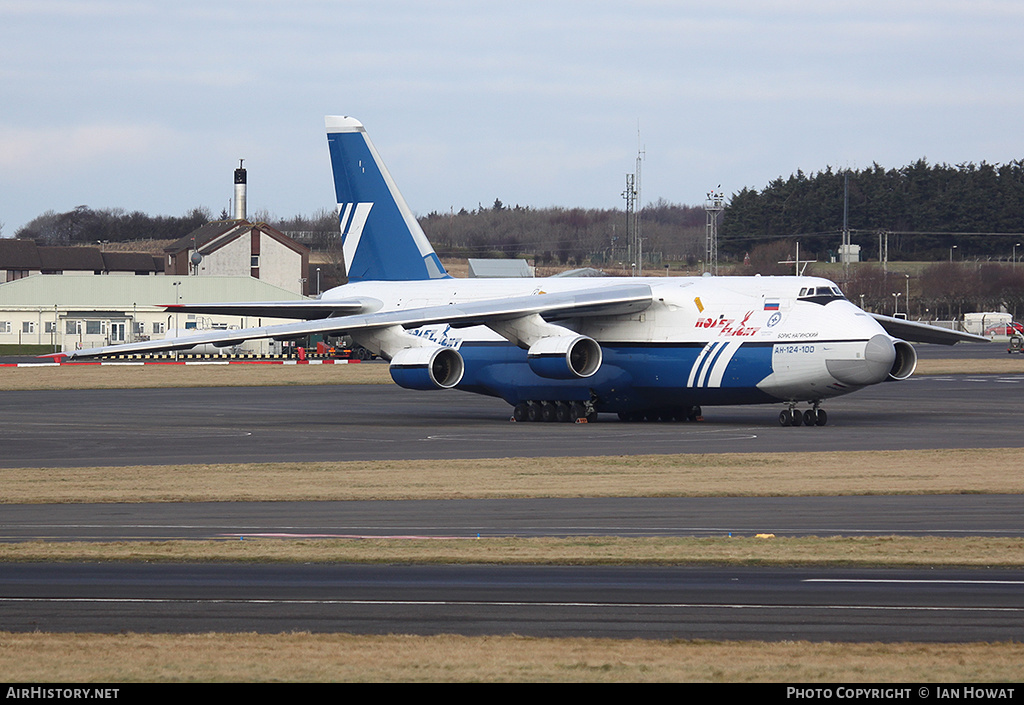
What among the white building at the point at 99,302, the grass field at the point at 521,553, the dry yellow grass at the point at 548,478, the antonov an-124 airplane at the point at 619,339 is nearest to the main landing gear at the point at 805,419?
the antonov an-124 airplane at the point at 619,339

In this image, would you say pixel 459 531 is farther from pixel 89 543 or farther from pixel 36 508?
pixel 36 508

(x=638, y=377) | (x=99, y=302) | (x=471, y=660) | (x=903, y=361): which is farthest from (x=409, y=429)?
(x=99, y=302)

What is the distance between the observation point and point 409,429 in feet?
114

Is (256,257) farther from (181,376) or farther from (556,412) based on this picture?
(556,412)

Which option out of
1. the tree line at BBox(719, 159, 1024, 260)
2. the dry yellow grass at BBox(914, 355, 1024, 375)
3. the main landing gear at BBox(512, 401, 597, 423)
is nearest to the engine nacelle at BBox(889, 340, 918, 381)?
the main landing gear at BBox(512, 401, 597, 423)

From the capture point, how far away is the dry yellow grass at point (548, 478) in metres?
21.1

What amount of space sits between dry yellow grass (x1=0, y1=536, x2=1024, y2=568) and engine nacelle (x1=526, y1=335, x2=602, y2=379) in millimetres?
17459

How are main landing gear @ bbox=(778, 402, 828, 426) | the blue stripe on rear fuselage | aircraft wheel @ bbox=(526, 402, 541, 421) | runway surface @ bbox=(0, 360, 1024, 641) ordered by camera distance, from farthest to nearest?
aircraft wheel @ bbox=(526, 402, 541, 421) → main landing gear @ bbox=(778, 402, 828, 426) → the blue stripe on rear fuselage → runway surface @ bbox=(0, 360, 1024, 641)

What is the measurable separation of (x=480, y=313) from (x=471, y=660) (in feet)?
79.0

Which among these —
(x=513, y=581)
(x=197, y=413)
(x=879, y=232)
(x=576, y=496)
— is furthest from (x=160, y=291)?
(x=513, y=581)

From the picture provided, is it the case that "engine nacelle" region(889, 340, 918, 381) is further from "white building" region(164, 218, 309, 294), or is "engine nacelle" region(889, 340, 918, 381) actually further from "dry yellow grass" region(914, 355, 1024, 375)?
"white building" region(164, 218, 309, 294)

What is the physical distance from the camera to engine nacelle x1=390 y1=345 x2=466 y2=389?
34.8 metres
